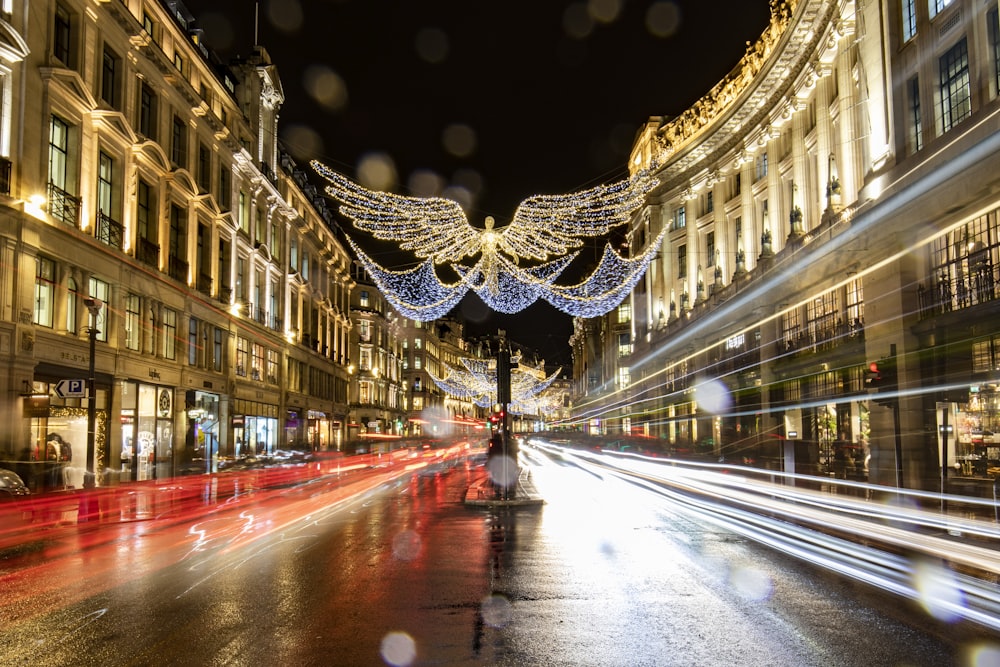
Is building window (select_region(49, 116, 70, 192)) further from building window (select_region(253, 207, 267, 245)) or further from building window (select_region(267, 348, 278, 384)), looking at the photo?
building window (select_region(267, 348, 278, 384))

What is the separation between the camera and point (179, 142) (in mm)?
35750

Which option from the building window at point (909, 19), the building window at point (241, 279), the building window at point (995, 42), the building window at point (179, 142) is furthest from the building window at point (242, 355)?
the building window at point (995, 42)

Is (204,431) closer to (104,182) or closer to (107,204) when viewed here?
(107,204)

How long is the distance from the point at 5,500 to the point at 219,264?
23.5 m

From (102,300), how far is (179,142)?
10.6 metres

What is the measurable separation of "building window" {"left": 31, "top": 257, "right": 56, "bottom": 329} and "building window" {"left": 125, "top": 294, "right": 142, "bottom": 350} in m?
4.74

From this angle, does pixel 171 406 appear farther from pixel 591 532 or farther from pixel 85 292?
pixel 591 532

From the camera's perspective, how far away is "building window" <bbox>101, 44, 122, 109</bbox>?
2869 centimetres

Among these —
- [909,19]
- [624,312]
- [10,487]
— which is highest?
[909,19]

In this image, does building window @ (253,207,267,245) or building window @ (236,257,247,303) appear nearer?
building window @ (236,257,247,303)

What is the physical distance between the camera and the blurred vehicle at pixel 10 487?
18.3 meters

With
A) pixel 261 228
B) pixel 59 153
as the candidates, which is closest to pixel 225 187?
pixel 261 228

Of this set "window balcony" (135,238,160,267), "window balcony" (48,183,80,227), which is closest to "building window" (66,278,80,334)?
"window balcony" (48,183,80,227)

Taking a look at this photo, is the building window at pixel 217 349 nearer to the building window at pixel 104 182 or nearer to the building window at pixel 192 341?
the building window at pixel 192 341
